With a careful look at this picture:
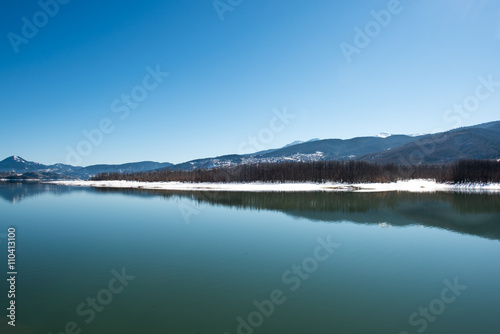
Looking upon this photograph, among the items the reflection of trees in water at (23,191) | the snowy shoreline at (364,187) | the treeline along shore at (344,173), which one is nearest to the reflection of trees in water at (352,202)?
the snowy shoreline at (364,187)

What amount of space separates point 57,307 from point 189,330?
357 centimetres

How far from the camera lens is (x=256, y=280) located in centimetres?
902

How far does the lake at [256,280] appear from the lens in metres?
6.50

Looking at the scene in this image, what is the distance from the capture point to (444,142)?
196500 mm

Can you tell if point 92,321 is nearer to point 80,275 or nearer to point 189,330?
point 189,330

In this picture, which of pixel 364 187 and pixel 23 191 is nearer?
pixel 23 191

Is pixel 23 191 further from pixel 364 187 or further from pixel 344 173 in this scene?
pixel 344 173

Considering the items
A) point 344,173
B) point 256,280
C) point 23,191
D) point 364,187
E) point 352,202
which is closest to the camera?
point 256,280

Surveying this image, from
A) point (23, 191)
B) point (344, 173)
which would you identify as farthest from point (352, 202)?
point (23, 191)

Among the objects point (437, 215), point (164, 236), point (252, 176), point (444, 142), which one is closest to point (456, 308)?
point (164, 236)

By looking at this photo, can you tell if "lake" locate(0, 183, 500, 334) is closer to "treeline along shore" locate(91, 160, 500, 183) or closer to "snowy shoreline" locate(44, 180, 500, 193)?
"snowy shoreline" locate(44, 180, 500, 193)

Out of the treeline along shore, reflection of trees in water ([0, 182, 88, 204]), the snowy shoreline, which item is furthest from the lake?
the treeline along shore

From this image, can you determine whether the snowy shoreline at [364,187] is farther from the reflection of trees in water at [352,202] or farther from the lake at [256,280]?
the lake at [256,280]

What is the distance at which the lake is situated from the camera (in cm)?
650
